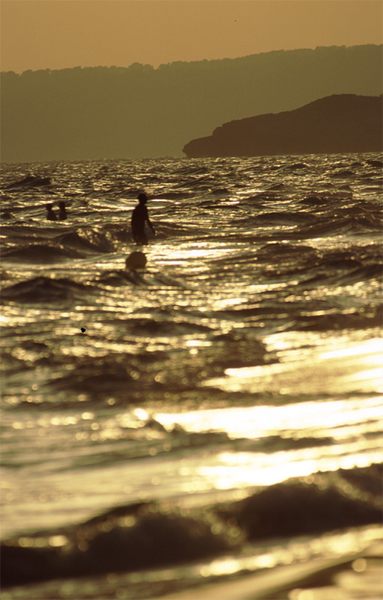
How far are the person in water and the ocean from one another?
3.03m

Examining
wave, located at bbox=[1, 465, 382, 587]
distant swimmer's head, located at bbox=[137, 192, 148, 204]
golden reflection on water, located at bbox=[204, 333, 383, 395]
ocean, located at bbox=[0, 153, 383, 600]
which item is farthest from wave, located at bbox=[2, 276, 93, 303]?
wave, located at bbox=[1, 465, 382, 587]

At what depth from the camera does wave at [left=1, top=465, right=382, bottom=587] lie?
9227 millimetres

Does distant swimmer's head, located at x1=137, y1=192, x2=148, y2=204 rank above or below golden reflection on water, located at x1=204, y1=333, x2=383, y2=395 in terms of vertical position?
above

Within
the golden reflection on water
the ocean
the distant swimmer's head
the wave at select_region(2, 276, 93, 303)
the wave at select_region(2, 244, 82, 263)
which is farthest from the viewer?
the wave at select_region(2, 244, 82, 263)

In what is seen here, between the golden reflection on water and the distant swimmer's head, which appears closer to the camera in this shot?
the golden reflection on water

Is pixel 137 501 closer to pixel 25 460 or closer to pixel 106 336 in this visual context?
pixel 25 460

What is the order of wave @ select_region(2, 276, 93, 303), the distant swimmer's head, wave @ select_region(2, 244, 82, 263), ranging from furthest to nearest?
1. wave @ select_region(2, 244, 82, 263)
2. the distant swimmer's head
3. wave @ select_region(2, 276, 93, 303)

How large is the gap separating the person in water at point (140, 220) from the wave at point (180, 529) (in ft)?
69.3

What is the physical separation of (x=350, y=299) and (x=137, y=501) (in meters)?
13.9

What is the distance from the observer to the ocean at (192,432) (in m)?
9.15

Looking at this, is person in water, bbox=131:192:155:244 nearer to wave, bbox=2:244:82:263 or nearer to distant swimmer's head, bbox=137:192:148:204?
distant swimmer's head, bbox=137:192:148:204

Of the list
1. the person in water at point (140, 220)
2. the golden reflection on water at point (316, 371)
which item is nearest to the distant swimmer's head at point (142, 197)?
the person in water at point (140, 220)

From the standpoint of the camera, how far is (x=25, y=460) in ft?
39.4

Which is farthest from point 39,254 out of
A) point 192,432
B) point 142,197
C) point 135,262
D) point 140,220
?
point 192,432
